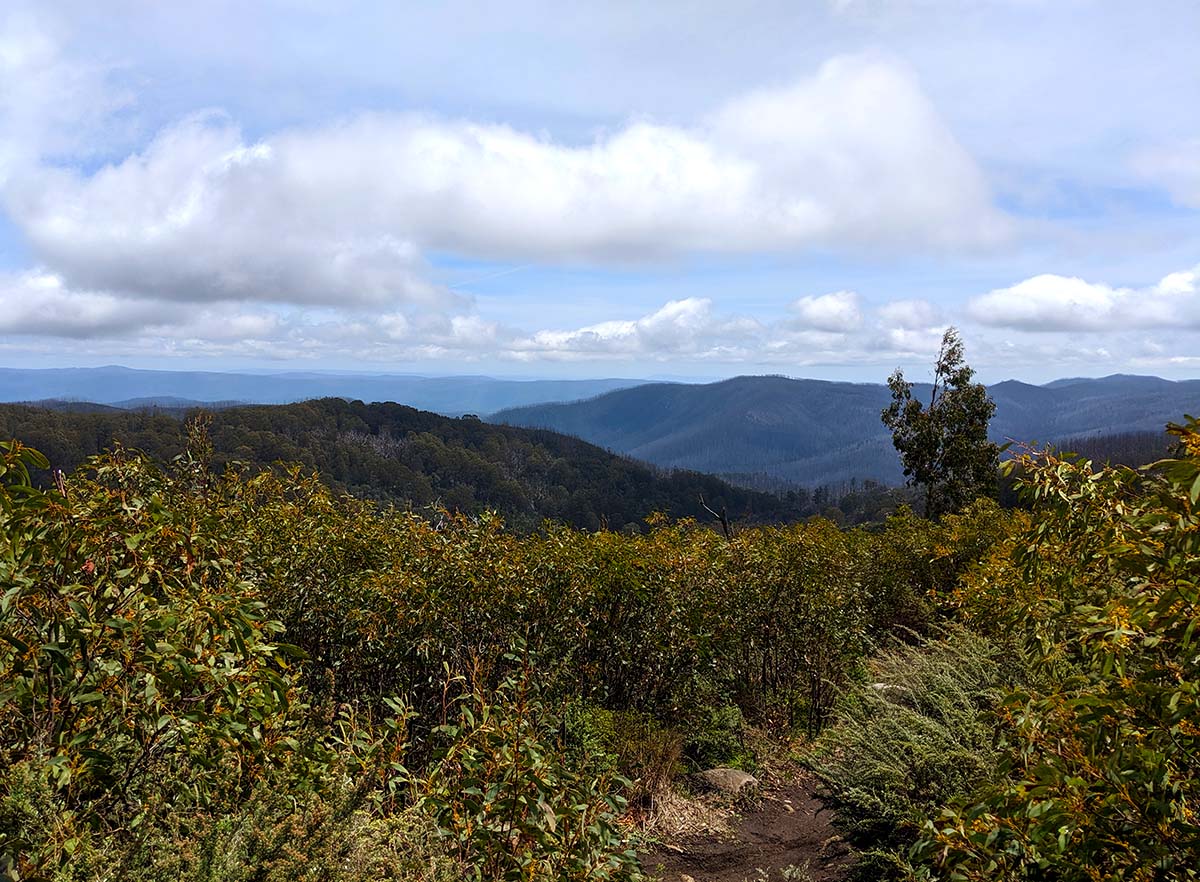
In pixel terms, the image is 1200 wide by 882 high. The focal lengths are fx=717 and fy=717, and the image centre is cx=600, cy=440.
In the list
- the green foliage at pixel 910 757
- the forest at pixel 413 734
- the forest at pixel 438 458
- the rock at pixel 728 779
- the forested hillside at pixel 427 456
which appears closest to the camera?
the forest at pixel 413 734

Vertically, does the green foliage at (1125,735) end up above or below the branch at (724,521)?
above

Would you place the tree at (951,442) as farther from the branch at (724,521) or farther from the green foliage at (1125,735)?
the green foliage at (1125,735)

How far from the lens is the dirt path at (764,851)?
5.16m

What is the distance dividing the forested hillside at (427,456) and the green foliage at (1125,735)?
3272 inches

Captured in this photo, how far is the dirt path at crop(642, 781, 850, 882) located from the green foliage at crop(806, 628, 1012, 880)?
1.12ft

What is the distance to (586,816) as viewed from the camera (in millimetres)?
2488

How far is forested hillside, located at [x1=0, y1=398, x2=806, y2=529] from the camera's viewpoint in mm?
95812

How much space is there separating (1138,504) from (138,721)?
3487 millimetres

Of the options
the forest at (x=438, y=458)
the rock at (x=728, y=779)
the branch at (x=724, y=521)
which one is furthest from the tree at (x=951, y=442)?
the forest at (x=438, y=458)

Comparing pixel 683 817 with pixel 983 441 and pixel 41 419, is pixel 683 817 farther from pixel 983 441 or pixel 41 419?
pixel 41 419

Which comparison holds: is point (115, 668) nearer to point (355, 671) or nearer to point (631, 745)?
point (355, 671)

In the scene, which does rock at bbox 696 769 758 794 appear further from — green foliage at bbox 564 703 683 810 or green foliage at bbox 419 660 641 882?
green foliage at bbox 419 660 641 882

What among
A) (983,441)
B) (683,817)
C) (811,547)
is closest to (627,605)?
(683,817)

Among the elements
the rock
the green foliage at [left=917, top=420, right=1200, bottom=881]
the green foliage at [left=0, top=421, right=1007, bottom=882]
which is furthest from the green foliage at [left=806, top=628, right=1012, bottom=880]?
the green foliage at [left=917, top=420, right=1200, bottom=881]
